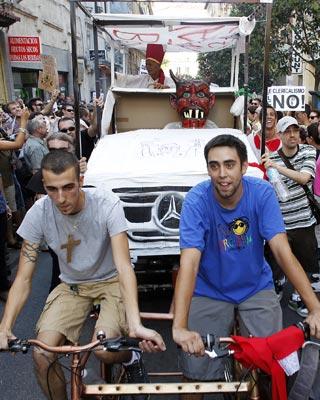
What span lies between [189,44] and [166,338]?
182 inches

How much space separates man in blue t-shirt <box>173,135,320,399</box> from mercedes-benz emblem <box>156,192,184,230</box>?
142cm

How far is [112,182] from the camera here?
4355mm

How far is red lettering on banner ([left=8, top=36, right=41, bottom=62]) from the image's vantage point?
15.1 m

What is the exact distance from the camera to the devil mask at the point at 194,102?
6141 millimetres

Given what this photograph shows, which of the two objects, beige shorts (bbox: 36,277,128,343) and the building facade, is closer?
beige shorts (bbox: 36,277,128,343)

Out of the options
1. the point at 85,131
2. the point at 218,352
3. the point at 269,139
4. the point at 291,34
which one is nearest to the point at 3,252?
the point at 85,131

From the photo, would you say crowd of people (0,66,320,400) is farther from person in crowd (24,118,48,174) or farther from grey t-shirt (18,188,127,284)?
person in crowd (24,118,48,174)

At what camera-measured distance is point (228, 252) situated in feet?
9.07

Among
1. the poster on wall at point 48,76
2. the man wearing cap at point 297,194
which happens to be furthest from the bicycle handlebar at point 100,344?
the poster on wall at point 48,76

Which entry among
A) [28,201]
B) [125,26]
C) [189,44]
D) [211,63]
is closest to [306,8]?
[189,44]

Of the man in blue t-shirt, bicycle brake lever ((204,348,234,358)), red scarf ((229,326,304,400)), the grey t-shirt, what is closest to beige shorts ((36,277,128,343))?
the grey t-shirt

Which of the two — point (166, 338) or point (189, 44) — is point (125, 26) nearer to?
point (189, 44)

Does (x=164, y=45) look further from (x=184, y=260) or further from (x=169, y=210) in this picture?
(x=184, y=260)

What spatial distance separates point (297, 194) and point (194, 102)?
210 cm
